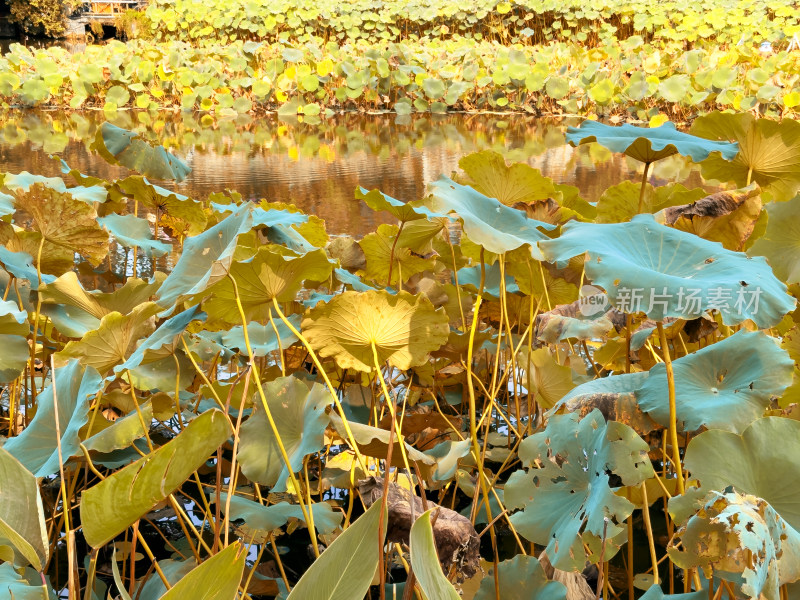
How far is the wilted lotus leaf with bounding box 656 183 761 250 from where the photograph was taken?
2.89 feet

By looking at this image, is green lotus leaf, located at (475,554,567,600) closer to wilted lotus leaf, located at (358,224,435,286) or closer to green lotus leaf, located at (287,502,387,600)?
green lotus leaf, located at (287,502,387,600)

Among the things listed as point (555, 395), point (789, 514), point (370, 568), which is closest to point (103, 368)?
point (555, 395)

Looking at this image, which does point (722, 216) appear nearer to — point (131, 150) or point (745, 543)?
point (745, 543)

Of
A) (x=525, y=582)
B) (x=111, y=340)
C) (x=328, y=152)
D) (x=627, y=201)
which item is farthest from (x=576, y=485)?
(x=328, y=152)

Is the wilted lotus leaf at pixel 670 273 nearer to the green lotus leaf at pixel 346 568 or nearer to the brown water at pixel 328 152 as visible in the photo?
the green lotus leaf at pixel 346 568

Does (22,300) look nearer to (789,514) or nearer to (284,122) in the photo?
(789,514)

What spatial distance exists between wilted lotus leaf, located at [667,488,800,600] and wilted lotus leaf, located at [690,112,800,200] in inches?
24.0

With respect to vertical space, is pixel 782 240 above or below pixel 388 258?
above

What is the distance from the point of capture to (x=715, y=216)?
2.92 feet

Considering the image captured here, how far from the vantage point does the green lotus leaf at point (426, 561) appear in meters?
0.39

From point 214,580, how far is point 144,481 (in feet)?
0.22

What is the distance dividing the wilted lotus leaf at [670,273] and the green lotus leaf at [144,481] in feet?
1.11

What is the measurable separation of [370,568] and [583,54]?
6628 millimetres

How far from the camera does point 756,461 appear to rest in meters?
0.62
